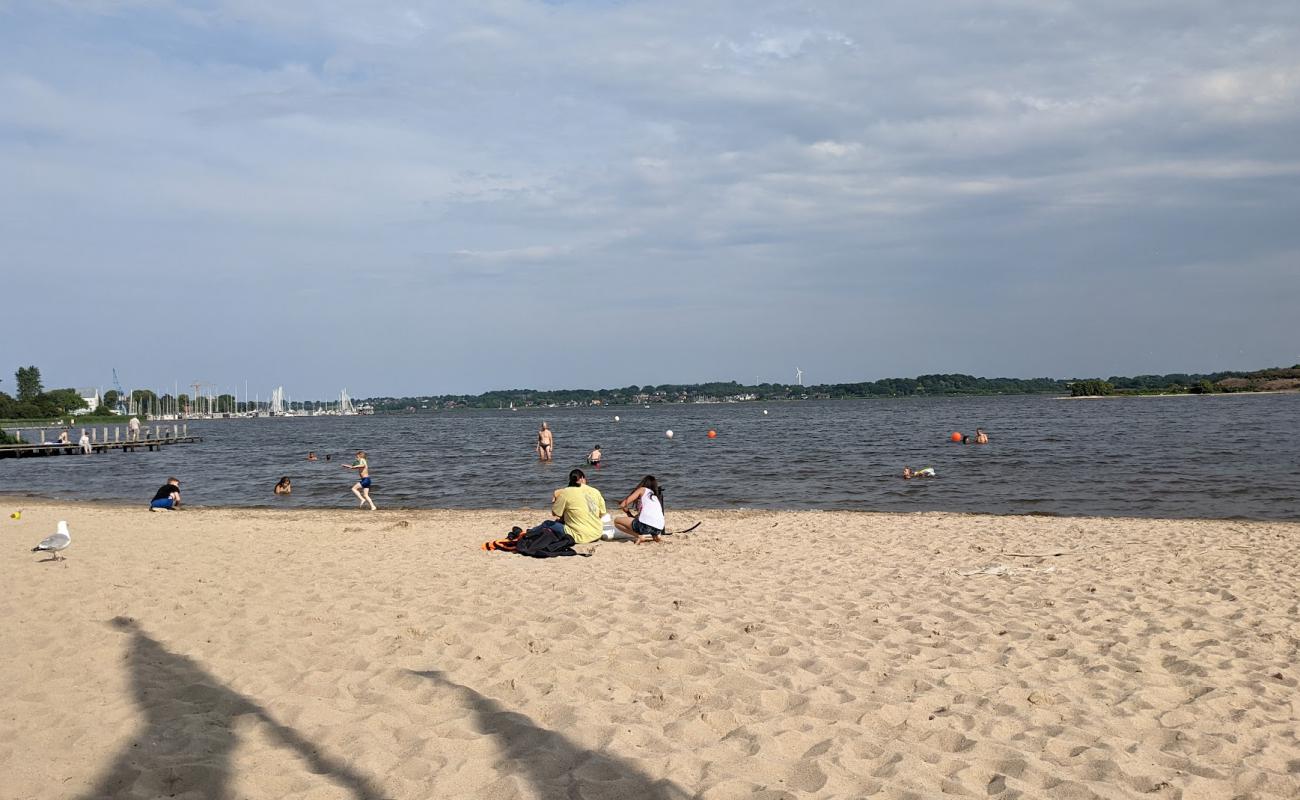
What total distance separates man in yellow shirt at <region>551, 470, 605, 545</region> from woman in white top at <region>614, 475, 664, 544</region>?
61cm

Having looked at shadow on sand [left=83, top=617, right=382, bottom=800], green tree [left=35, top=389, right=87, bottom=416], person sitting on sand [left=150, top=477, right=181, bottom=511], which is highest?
green tree [left=35, top=389, right=87, bottom=416]

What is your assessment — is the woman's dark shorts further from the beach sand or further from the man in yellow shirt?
Answer: the beach sand

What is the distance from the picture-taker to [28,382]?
5704 inches

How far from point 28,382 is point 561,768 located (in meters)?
175

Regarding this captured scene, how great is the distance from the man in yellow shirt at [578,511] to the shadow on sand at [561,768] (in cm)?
686

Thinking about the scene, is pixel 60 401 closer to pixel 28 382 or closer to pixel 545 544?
pixel 28 382

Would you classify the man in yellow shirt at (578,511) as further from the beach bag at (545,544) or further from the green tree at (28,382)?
the green tree at (28,382)

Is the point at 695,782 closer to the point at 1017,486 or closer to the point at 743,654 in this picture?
the point at 743,654

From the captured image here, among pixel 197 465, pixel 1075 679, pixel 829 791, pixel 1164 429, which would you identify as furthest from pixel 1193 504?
pixel 197 465

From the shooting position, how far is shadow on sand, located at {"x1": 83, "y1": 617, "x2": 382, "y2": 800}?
14.0ft

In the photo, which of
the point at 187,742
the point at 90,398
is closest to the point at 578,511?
the point at 187,742

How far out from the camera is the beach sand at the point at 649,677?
14.6ft

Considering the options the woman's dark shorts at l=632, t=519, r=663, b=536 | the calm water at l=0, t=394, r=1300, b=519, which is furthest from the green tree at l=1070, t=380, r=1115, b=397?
the woman's dark shorts at l=632, t=519, r=663, b=536

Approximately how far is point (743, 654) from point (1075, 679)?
230cm
